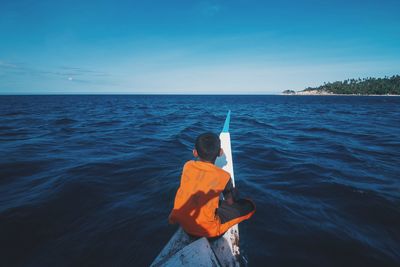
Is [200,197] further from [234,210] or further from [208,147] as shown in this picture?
[234,210]

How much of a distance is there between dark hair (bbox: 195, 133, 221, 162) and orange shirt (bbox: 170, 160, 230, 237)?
0.64ft

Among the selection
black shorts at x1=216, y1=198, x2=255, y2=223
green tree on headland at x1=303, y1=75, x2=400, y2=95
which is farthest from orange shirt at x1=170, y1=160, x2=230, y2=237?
green tree on headland at x1=303, y1=75, x2=400, y2=95

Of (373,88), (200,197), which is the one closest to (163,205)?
(200,197)

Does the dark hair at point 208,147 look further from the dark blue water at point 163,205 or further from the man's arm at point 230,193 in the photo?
A: the dark blue water at point 163,205

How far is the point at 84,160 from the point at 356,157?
10268 millimetres

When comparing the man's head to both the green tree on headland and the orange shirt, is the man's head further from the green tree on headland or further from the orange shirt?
the green tree on headland

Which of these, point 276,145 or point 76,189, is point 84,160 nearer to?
point 76,189

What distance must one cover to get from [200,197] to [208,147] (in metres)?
0.63

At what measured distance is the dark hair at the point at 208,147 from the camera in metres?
2.43

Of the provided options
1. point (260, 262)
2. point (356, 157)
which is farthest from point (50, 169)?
point (356, 157)

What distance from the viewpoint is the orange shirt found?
218 centimetres

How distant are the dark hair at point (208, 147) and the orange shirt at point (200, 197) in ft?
0.64

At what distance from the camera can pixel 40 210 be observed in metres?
3.93

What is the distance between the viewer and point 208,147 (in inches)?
95.9
